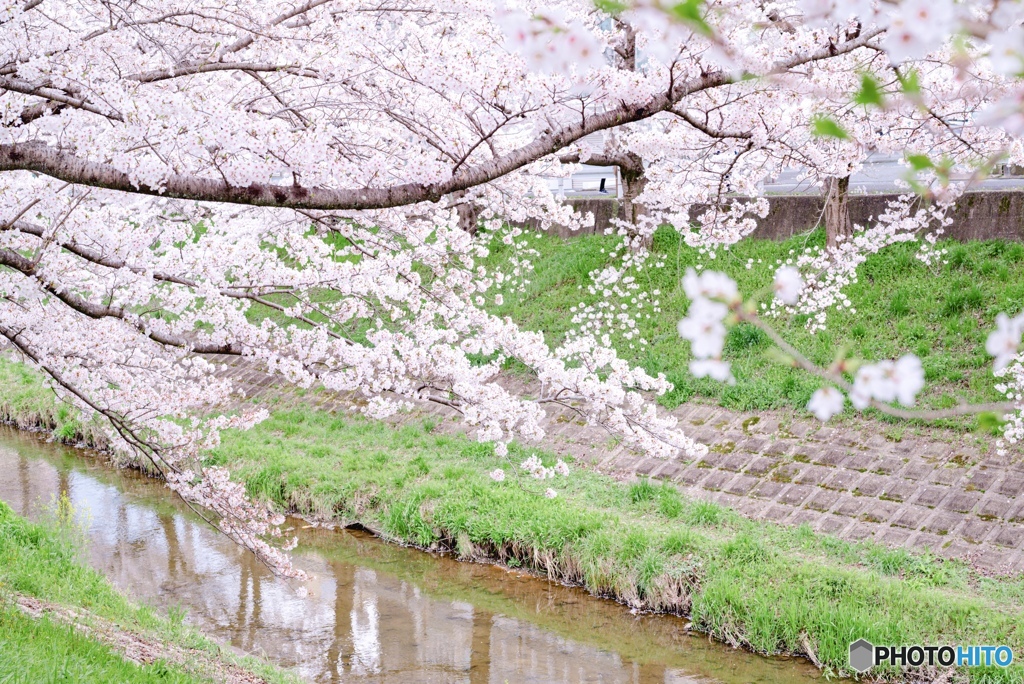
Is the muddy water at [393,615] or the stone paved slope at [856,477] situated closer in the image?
the muddy water at [393,615]

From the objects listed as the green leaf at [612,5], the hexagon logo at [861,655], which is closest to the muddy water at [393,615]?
the hexagon logo at [861,655]

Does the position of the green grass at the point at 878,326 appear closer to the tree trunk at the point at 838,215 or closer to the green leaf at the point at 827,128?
the tree trunk at the point at 838,215

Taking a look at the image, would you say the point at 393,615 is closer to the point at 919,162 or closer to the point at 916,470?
the point at 916,470

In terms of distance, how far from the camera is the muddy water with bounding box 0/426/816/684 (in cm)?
659

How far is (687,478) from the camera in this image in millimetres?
9016

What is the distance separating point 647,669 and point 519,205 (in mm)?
3605

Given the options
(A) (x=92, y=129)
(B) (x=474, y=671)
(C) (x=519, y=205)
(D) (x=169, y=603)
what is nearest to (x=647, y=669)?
(B) (x=474, y=671)

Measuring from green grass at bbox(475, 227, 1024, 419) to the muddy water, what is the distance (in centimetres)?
351

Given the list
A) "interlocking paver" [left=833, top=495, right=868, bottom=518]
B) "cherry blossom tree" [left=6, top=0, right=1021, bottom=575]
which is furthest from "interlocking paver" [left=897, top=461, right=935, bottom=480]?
"cherry blossom tree" [left=6, top=0, right=1021, bottom=575]

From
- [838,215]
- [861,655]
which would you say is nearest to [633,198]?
[838,215]

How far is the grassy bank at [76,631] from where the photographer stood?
4.46 m

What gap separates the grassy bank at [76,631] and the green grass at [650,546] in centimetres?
255

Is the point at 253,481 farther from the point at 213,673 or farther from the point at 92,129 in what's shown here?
the point at 92,129

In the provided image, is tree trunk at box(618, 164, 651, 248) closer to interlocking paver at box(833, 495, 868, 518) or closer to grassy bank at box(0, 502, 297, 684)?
interlocking paver at box(833, 495, 868, 518)
